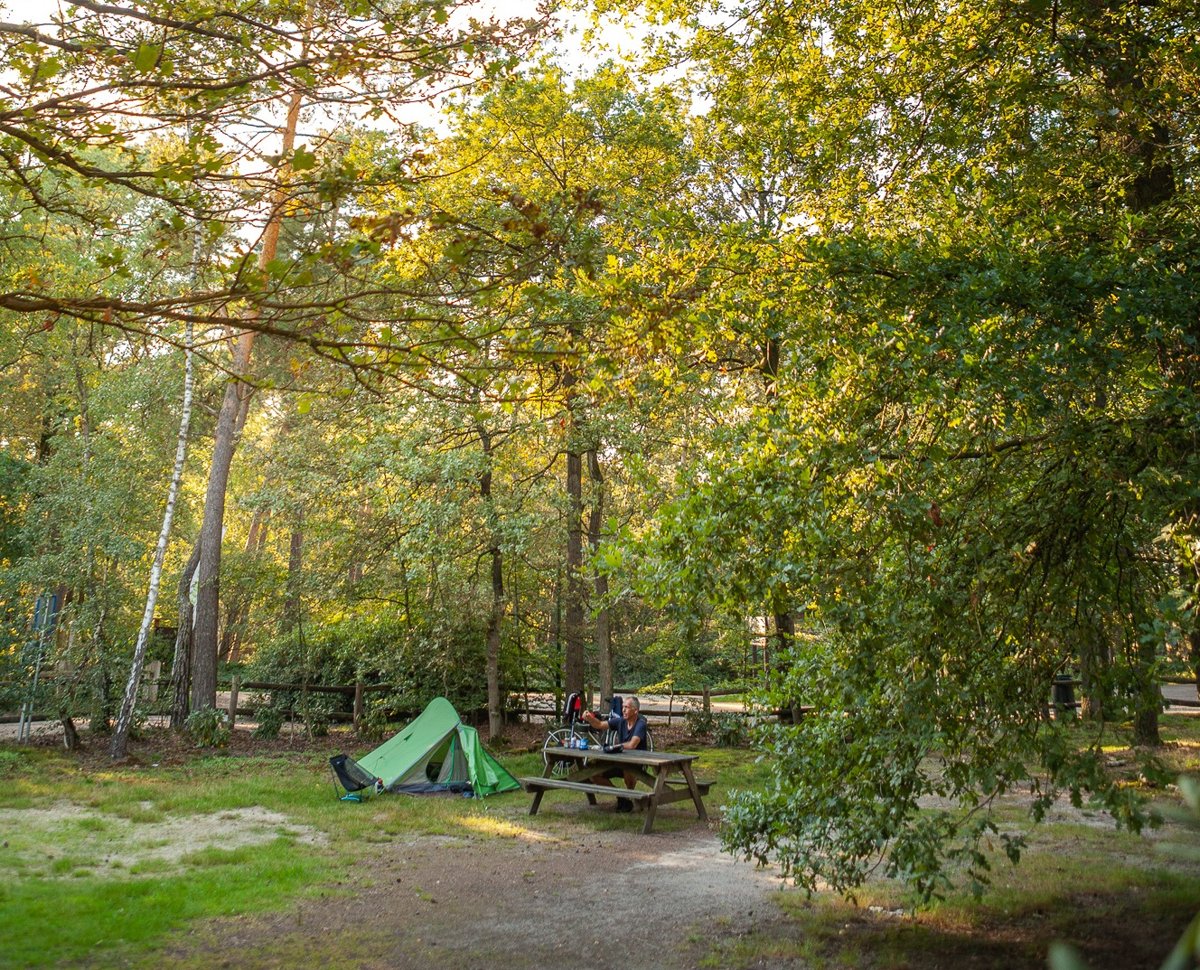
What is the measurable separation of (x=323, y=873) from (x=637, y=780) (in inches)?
166

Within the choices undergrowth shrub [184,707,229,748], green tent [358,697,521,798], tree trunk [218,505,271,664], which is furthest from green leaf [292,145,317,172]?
tree trunk [218,505,271,664]

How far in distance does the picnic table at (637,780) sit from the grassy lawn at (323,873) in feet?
0.99

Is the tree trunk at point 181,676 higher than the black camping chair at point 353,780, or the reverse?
the tree trunk at point 181,676

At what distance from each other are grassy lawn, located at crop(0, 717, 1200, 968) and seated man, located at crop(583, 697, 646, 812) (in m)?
0.45

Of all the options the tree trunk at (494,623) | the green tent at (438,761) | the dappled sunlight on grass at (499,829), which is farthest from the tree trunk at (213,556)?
the dappled sunlight on grass at (499,829)

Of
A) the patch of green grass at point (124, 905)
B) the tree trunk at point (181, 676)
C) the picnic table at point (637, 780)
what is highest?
the tree trunk at point (181, 676)

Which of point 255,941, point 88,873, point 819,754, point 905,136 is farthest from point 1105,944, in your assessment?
point 88,873

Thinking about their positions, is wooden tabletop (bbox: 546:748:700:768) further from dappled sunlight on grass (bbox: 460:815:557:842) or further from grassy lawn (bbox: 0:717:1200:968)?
dappled sunlight on grass (bbox: 460:815:557:842)

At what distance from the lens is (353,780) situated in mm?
10539

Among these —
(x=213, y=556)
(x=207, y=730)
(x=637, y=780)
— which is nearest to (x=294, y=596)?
(x=213, y=556)

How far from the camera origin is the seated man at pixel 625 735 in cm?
1041

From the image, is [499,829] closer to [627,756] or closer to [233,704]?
[627,756]

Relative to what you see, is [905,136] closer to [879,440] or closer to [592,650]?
[879,440]

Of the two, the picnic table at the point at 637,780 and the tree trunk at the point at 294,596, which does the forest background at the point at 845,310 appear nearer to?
the picnic table at the point at 637,780
